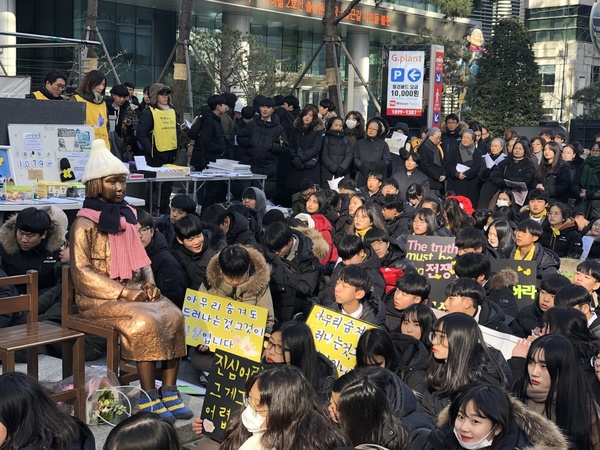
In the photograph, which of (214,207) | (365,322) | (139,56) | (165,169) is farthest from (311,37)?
(365,322)

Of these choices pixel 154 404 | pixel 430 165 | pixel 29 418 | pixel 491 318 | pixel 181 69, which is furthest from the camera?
pixel 181 69

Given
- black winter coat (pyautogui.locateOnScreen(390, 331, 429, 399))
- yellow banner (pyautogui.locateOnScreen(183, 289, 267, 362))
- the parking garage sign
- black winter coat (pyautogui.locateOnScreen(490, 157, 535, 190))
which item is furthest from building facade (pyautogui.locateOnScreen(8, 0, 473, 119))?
black winter coat (pyautogui.locateOnScreen(390, 331, 429, 399))

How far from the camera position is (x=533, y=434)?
450 cm

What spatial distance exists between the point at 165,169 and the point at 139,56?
24327 millimetres

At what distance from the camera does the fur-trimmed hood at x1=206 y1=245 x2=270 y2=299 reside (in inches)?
291

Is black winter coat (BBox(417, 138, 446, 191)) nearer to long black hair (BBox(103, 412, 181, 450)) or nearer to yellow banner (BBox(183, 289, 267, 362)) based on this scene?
yellow banner (BBox(183, 289, 267, 362))

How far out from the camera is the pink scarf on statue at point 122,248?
6299 mm

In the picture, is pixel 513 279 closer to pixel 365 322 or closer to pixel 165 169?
pixel 365 322

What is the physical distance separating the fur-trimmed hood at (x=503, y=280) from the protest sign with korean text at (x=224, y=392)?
131 inches

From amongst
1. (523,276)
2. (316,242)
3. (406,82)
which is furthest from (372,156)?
(523,276)

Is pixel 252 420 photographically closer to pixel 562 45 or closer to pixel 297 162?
pixel 297 162

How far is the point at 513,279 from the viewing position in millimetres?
8344

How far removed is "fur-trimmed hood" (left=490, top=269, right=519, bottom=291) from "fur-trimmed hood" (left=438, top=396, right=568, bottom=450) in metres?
3.73

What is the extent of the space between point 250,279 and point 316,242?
1.84 meters
